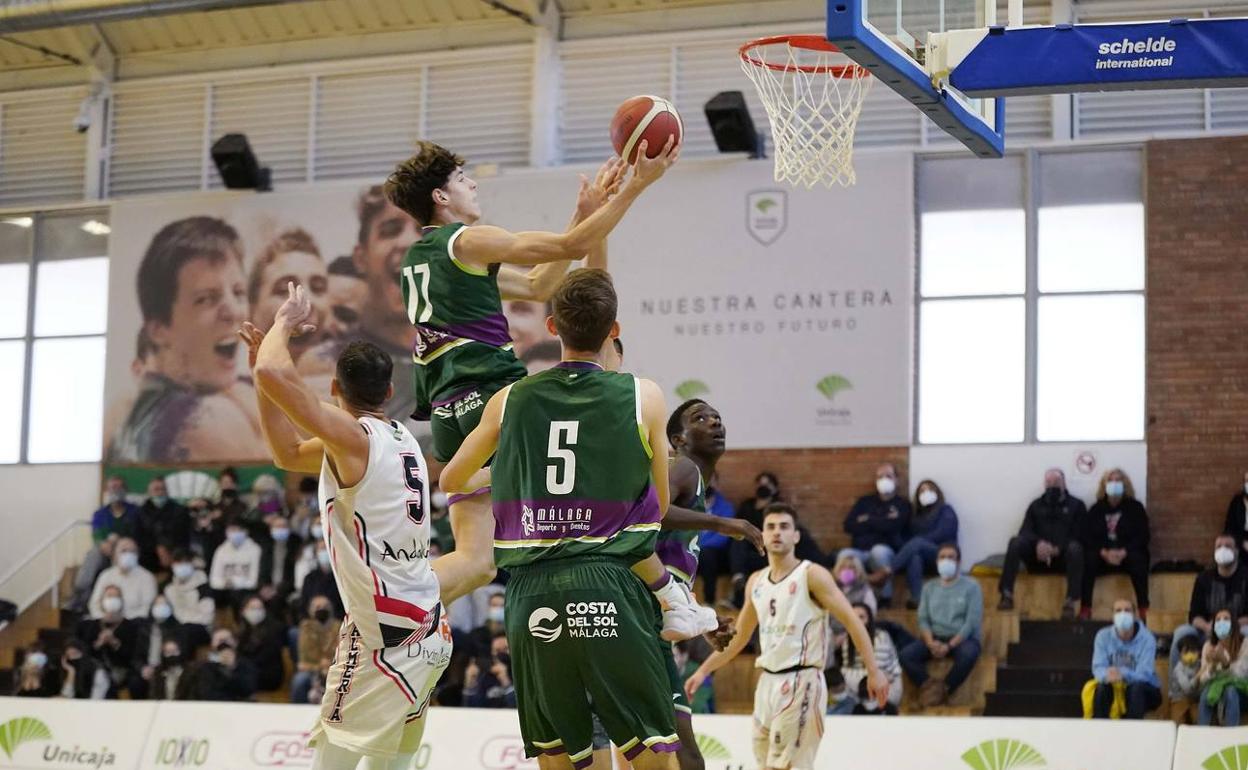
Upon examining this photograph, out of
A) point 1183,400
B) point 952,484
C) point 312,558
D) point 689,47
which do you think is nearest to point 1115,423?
point 1183,400

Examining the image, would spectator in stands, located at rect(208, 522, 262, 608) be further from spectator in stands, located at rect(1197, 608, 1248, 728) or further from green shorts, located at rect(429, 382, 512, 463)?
green shorts, located at rect(429, 382, 512, 463)

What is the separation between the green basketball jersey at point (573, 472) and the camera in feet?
18.4

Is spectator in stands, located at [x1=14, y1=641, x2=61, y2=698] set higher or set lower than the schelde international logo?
lower

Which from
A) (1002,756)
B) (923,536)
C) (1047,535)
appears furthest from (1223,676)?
(1002,756)

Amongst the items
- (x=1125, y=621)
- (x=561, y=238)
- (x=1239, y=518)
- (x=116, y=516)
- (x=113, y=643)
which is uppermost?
(x=561, y=238)

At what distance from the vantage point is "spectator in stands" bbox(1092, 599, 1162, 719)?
14.6 m

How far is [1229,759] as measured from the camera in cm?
1079

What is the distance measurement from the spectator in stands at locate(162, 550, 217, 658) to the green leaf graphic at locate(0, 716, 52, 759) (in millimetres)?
4479

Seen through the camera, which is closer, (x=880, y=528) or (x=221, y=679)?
→ (x=880, y=528)

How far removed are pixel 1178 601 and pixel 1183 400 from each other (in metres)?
2.25

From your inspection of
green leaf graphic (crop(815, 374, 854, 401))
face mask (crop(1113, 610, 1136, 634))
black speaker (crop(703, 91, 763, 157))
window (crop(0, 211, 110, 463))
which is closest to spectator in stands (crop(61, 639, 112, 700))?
window (crop(0, 211, 110, 463))

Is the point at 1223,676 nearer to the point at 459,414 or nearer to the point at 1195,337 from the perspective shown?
the point at 1195,337

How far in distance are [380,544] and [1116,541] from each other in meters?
11.9

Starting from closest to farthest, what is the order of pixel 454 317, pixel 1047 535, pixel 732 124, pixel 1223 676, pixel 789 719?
pixel 454 317, pixel 789 719, pixel 1223 676, pixel 1047 535, pixel 732 124
